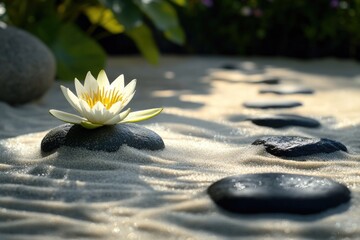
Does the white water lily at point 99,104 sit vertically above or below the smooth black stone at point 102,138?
above

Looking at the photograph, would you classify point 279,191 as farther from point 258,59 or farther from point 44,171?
point 258,59

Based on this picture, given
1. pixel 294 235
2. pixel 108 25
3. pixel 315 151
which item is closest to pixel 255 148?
pixel 315 151

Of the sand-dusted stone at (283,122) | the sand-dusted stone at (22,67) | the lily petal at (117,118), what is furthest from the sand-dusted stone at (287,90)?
the lily petal at (117,118)

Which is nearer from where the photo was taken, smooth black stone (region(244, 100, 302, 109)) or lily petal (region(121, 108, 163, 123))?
lily petal (region(121, 108, 163, 123))

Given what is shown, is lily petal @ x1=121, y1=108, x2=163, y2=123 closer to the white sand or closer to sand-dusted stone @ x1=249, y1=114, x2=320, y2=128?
the white sand

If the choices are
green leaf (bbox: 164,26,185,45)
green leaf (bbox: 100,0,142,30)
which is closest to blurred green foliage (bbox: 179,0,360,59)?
green leaf (bbox: 164,26,185,45)

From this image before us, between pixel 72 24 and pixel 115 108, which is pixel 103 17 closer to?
pixel 72 24

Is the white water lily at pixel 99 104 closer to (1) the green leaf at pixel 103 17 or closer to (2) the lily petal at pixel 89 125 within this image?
(2) the lily petal at pixel 89 125
